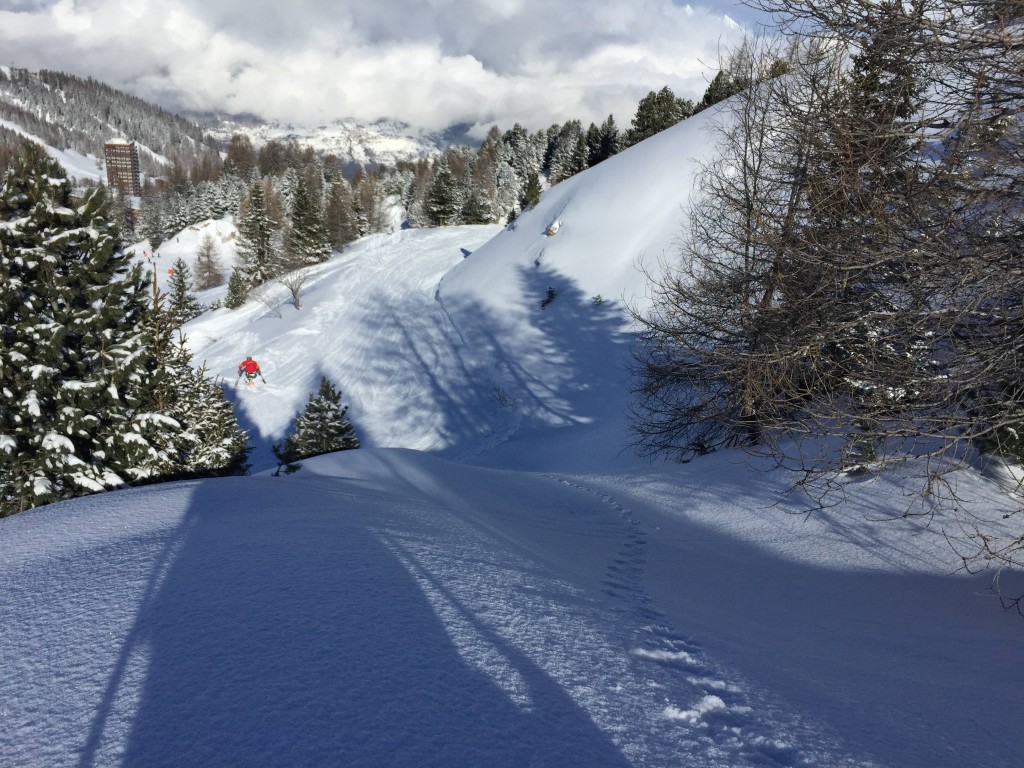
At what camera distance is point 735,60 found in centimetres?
1041

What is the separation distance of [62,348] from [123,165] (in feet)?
528

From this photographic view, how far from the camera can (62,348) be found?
35.4 feet

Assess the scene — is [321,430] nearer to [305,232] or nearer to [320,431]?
[320,431]

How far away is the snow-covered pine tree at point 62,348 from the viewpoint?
10.1 metres

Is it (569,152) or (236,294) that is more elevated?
(569,152)

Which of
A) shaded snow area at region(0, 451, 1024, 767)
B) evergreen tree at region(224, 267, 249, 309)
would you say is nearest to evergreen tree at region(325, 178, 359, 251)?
evergreen tree at region(224, 267, 249, 309)

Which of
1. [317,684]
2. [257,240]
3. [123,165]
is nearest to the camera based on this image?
[317,684]

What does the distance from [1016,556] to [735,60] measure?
31.2ft

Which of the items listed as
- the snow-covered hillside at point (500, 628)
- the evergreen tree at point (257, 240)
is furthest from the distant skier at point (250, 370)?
the evergreen tree at point (257, 240)

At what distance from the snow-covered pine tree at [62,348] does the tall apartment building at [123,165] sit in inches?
5890

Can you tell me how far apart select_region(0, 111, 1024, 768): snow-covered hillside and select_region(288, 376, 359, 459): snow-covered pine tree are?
27.4 ft

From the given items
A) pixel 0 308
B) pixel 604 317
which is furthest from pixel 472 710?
pixel 604 317

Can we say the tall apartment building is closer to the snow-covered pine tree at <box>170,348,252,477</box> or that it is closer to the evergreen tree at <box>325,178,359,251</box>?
the evergreen tree at <box>325,178,359,251</box>

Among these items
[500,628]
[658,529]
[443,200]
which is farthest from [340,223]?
[500,628]
